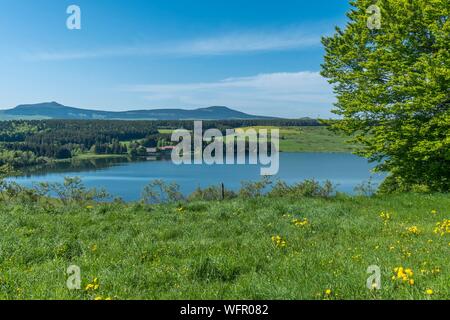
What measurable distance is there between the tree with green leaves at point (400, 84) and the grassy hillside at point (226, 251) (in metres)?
6.08

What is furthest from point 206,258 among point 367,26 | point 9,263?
point 367,26

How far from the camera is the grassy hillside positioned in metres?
6.56

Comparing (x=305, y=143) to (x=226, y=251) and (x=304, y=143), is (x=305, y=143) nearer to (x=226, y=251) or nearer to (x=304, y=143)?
(x=304, y=143)

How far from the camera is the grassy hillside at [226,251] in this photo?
656cm

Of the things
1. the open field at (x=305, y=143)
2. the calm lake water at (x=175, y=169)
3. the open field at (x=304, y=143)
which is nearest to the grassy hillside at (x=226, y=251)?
the calm lake water at (x=175, y=169)

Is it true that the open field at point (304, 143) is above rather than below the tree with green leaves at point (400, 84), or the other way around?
below

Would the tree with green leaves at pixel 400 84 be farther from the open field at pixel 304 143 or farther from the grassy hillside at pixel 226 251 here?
the open field at pixel 304 143

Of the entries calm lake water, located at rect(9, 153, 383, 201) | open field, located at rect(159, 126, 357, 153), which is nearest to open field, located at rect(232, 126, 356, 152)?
open field, located at rect(159, 126, 357, 153)

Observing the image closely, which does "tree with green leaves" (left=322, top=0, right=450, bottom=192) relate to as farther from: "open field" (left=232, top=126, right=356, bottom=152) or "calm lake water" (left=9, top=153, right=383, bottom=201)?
"open field" (left=232, top=126, right=356, bottom=152)

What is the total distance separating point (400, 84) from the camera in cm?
2239

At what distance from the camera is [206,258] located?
823cm

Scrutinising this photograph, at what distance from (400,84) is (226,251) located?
17.6 m
